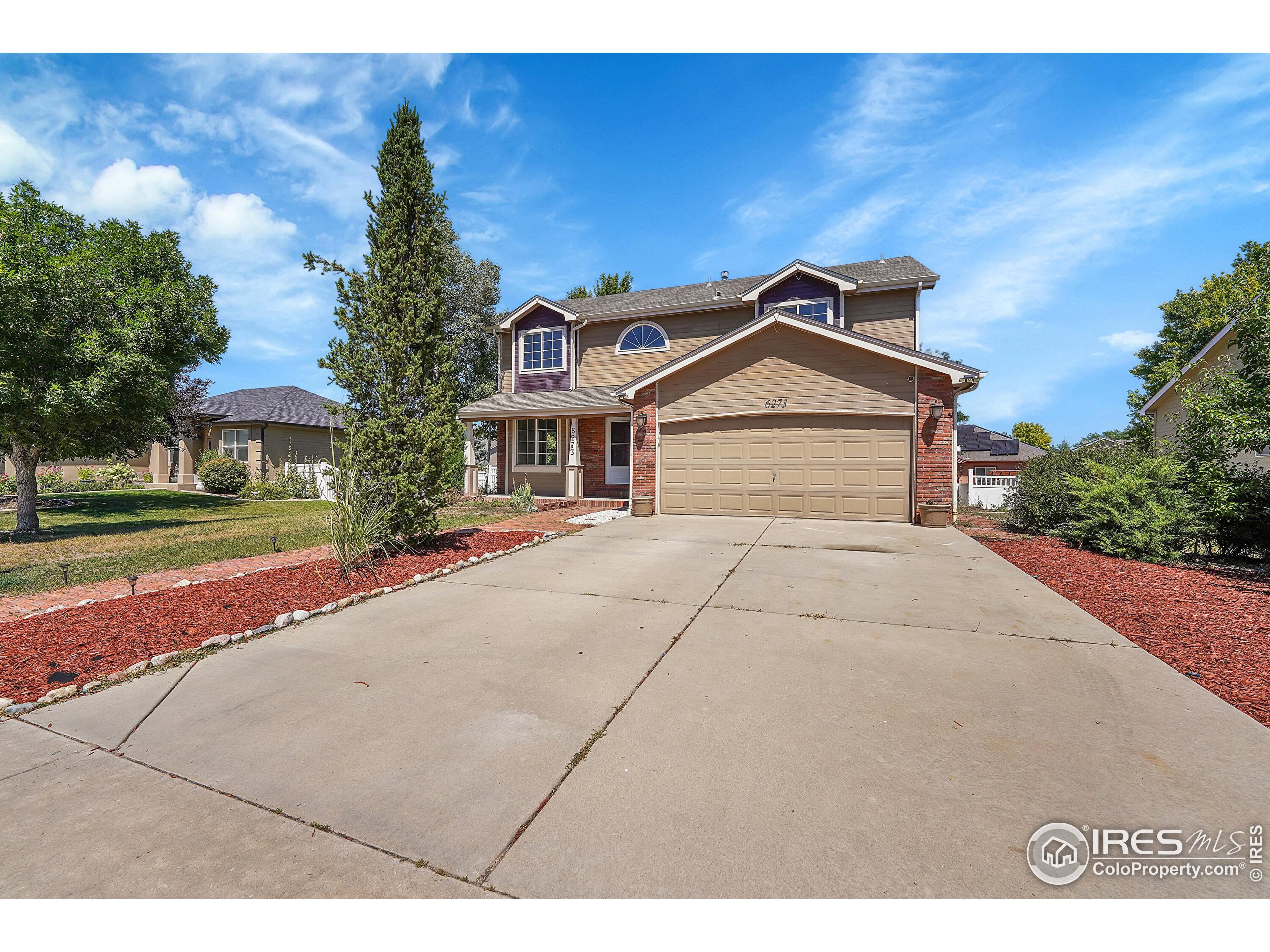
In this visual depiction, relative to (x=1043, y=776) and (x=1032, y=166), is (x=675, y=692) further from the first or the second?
(x=1032, y=166)

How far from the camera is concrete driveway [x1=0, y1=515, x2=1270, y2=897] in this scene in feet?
6.16

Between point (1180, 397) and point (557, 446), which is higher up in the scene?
point (1180, 397)

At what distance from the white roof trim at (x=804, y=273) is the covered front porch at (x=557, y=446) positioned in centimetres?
503

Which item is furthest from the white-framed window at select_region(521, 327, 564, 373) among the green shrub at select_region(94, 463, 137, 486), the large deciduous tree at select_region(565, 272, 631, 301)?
the green shrub at select_region(94, 463, 137, 486)

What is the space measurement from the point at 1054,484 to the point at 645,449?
8209 mm

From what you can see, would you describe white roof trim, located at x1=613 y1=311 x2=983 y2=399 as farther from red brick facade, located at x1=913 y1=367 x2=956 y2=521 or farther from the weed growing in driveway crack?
the weed growing in driveway crack

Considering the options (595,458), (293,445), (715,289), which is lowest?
(595,458)

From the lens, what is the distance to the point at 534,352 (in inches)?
683

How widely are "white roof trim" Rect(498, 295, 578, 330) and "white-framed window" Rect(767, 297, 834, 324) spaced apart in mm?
6386

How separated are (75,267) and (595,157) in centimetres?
1071

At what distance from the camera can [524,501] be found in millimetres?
13836

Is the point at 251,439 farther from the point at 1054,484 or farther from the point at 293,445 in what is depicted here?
the point at 1054,484

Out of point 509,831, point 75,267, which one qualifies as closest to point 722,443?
point 509,831

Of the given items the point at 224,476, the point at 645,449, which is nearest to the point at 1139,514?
the point at 645,449
